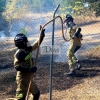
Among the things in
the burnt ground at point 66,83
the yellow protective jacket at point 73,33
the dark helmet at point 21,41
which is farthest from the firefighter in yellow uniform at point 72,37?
the dark helmet at point 21,41

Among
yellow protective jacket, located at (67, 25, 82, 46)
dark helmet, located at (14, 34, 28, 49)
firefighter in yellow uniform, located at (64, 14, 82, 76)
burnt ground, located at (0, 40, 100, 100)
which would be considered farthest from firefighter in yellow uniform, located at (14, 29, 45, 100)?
yellow protective jacket, located at (67, 25, 82, 46)

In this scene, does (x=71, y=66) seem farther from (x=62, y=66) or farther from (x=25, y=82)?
(x=25, y=82)

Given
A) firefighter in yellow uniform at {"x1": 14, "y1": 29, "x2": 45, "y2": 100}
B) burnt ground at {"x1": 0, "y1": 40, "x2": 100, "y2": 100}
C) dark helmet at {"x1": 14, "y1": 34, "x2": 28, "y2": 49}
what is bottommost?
burnt ground at {"x1": 0, "y1": 40, "x2": 100, "y2": 100}

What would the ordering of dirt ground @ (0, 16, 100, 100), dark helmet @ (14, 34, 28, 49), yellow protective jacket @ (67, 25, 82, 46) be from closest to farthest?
1. dark helmet @ (14, 34, 28, 49)
2. dirt ground @ (0, 16, 100, 100)
3. yellow protective jacket @ (67, 25, 82, 46)

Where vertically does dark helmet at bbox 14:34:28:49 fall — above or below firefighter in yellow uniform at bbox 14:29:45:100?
above

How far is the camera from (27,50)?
429cm

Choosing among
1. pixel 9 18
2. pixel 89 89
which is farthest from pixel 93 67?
pixel 9 18

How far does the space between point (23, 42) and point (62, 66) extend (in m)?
4.53

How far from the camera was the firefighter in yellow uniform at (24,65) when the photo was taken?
164 inches

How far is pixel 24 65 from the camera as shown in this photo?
14.2 feet

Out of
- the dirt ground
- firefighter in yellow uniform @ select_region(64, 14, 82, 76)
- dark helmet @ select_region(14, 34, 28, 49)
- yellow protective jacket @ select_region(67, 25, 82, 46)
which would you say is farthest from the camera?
yellow protective jacket @ select_region(67, 25, 82, 46)

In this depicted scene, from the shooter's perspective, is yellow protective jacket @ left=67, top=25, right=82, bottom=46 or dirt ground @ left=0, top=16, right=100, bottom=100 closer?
dirt ground @ left=0, top=16, right=100, bottom=100

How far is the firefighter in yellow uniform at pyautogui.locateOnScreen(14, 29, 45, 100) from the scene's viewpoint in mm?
4171

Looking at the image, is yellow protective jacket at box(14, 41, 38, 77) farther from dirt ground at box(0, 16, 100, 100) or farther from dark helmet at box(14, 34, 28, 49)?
dirt ground at box(0, 16, 100, 100)
